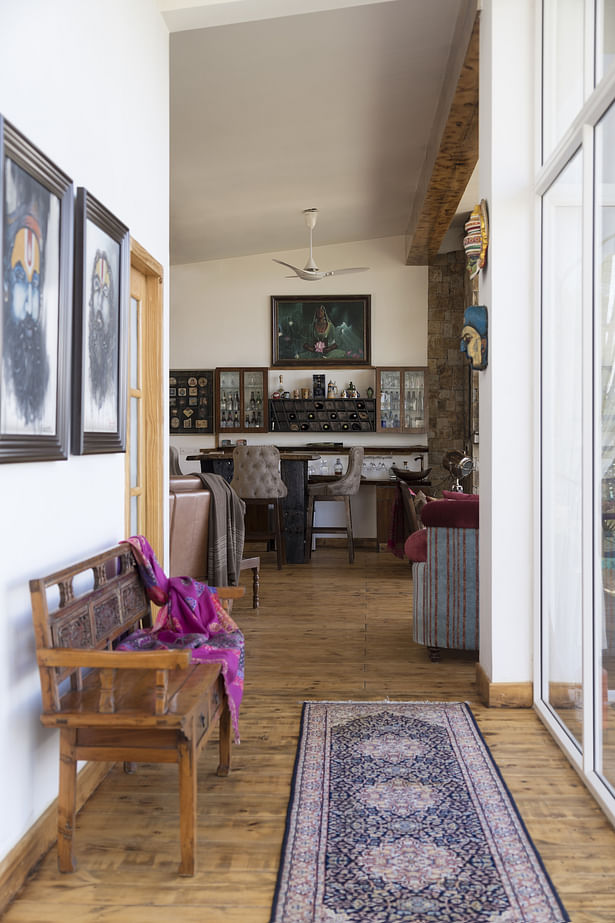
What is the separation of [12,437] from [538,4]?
3.21 meters

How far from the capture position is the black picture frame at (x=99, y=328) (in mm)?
2818

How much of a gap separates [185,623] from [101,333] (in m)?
1.24

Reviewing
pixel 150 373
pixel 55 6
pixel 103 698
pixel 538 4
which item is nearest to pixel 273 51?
pixel 538 4

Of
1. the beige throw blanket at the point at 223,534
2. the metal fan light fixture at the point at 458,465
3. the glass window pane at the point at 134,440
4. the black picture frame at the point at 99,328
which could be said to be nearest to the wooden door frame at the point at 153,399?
the glass window pane at the point at 134,440

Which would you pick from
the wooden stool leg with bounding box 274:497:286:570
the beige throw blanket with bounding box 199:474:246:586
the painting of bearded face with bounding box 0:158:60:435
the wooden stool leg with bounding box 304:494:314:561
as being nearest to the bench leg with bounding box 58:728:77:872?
the painting of bearded face with bounding box 0:158:60:435

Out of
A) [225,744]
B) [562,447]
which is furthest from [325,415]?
[225,744]

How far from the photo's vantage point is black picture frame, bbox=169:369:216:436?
10.2 meters

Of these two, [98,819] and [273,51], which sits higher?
[273,51]

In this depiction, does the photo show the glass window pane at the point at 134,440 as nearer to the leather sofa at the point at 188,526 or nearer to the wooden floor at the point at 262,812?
the leather sofa at the point at 188,526

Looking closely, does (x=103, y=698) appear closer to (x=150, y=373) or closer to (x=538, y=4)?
(x=150, y=373)

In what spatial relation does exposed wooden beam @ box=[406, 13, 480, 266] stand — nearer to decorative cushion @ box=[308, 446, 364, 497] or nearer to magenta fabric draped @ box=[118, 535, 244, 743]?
decorative cushion @ box=[308, 446, 364, 497]

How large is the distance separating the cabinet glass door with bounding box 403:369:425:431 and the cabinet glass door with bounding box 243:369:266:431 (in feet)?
5.80

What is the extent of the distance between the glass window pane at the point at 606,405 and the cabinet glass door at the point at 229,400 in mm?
7474

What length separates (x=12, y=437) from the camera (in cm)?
225
